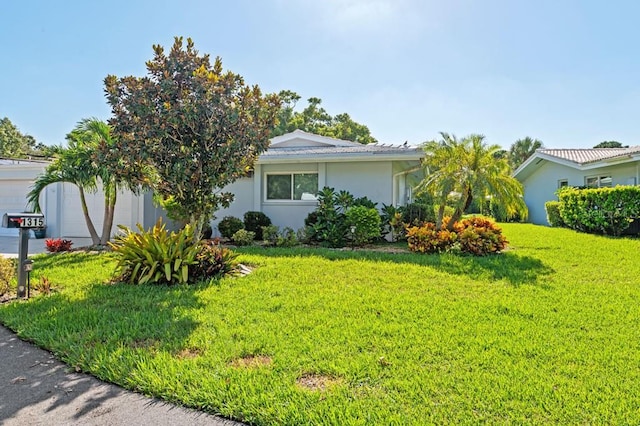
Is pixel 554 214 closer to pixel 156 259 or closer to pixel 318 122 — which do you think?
pixel 156 259

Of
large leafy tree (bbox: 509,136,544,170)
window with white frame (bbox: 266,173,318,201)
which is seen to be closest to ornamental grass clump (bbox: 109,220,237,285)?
window with white frame (bbox: 266,173,318,201)

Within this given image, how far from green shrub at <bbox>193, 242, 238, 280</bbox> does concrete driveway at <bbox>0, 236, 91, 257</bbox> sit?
22.2ft

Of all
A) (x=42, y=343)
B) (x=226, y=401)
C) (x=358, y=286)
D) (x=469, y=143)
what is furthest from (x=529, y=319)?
(x=469, y=143)

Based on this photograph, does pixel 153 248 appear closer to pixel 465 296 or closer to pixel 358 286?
pixel 358 286

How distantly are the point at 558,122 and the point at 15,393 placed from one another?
21.4 m

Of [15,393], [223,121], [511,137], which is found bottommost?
[15,393]

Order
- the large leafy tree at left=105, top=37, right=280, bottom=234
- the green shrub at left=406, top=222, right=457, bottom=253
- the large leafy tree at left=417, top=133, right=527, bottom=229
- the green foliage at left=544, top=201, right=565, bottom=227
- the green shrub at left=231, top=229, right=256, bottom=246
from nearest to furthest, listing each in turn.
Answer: the large leafy tree at left=105, top=37, right=280, bottom=234, the green shrub at left=406, top=222, right=457, bottom=253, the large leafy tree at left=417, top=133, right=527, bottom=229, the green shrub at left=231, top=229, right=256, bottom=246, the green foliage at left=544, top=201, right=565, bottom=227

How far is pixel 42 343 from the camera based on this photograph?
13.5ft

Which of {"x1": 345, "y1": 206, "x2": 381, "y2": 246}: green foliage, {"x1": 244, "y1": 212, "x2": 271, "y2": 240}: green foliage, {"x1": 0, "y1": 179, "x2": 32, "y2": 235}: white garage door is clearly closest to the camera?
{"x1": 345, "y1": 206, "x2": 381, "y2": 246}: green foliage

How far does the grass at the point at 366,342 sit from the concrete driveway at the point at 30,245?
5325mm

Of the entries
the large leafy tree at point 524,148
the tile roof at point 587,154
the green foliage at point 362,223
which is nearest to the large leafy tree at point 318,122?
the large leafy tree at point 524,148

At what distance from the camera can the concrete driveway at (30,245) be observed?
1138 centimetres

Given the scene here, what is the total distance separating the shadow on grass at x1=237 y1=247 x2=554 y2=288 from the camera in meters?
7.19

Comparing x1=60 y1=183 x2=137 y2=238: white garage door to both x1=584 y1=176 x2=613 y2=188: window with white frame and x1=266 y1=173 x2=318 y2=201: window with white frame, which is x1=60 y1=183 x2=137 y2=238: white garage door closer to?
x1=266 y1=173 x2=318 y2=201: window with white frame
